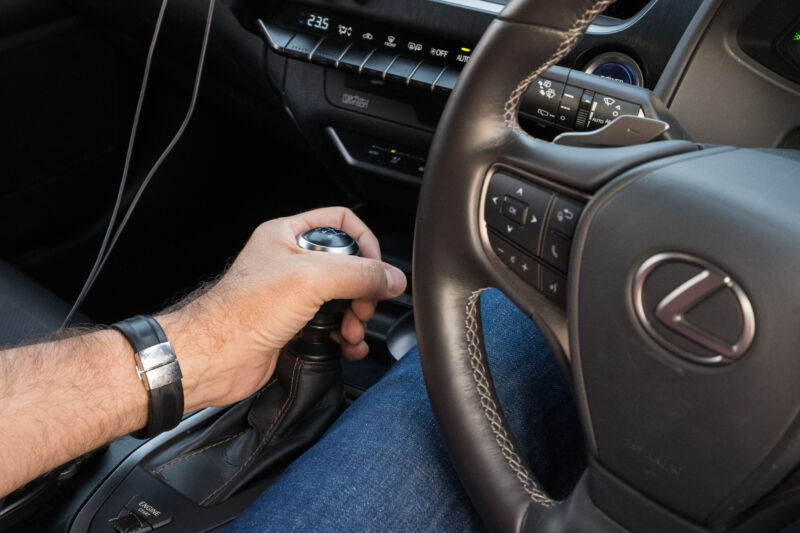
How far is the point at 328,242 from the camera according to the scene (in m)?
0.88

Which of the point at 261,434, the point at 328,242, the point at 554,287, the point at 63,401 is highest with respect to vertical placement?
the point at 554,287

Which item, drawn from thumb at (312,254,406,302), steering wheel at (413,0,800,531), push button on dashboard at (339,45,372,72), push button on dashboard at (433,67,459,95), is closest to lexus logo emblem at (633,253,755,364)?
steering wheel at (413,0,800,531)

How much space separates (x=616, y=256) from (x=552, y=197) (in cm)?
8

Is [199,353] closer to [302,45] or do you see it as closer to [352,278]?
[352,278]

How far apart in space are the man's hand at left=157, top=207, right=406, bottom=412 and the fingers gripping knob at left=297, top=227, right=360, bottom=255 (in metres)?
0.01

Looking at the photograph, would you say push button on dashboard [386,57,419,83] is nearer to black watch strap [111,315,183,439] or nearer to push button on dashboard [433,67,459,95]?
push button on dashboard [433,67,459,95]

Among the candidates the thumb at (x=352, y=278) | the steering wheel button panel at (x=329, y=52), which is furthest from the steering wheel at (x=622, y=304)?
the steering wheel button panel at (x=329, y=52)

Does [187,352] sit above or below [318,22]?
below

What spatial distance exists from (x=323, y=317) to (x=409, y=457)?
0.72 feet

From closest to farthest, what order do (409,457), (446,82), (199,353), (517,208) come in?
(517,208) → (409,457) → (199,353) → (446,82)

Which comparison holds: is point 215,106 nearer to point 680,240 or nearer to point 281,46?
point 281,46

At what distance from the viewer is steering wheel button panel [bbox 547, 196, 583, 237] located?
2.02 ft

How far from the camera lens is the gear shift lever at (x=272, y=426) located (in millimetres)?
915

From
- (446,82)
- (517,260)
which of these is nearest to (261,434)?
(517,260)
